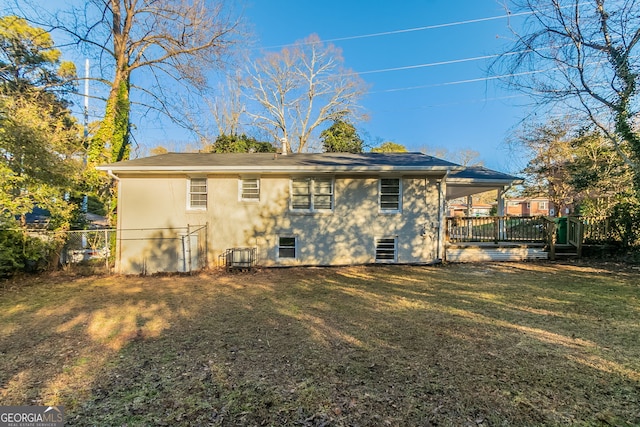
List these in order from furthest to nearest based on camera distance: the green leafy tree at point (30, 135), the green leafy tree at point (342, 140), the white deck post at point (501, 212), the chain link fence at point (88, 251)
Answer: the green leafy tree at point (342, 140) < the white deck post at point (501, 212) < the chain link fence at point (88, 251) < the green leafy tree at point (30, 135)

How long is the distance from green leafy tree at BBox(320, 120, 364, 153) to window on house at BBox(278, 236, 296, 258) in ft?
41.1

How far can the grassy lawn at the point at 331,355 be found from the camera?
7.97ft

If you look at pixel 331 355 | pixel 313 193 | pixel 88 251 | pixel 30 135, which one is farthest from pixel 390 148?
pixel 331 355

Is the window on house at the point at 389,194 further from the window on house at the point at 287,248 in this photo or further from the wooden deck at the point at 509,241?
the window on house at the point at 287,248

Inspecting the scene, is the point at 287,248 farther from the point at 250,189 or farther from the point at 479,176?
the point at 479,176

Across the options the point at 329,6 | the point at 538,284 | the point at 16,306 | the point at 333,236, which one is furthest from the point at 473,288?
the point at 329,6

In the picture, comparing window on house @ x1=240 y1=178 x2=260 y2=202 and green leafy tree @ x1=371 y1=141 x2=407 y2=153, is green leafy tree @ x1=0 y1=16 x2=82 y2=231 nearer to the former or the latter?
window on house @ x1=240 y1=178 x2=260 y2=202

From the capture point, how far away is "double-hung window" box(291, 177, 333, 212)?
9766 millimetres

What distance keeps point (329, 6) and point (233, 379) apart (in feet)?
62.5

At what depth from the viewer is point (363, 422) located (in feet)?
7.43

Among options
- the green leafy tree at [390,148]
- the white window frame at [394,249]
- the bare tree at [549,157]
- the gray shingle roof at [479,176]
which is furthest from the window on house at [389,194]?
the green leafy tree at [390,148]

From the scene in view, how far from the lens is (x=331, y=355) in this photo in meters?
3.42

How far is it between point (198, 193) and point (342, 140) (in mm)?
13829

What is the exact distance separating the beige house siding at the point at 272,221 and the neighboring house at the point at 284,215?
0.11 feet
